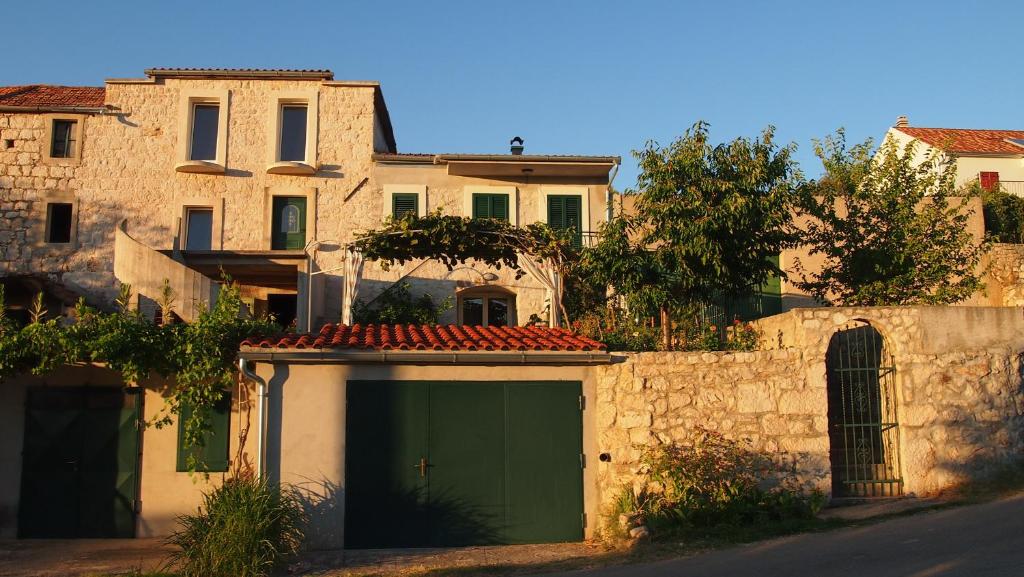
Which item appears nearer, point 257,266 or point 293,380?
point 293,380

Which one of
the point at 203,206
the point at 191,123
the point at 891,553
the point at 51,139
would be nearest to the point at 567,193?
the point at 203,206

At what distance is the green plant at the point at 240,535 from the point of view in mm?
8508

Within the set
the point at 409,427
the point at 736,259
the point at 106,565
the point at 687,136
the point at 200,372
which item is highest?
the point at 687,136

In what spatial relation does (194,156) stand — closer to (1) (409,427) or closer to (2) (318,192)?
(2) (318,192)

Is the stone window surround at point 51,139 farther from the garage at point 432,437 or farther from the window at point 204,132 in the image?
the garage at point 432,437

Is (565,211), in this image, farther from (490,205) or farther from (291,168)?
(291,168)

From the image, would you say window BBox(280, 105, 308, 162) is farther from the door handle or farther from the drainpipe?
the door handle

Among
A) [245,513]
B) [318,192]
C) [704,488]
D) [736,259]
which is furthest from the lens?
[318,192]

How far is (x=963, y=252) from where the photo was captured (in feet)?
49.7

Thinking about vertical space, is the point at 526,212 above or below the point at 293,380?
above

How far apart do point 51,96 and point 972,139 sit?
31008 mm

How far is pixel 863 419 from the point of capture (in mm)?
10852

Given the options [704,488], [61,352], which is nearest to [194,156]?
[61,352]

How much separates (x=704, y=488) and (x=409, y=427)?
12.4 feet
